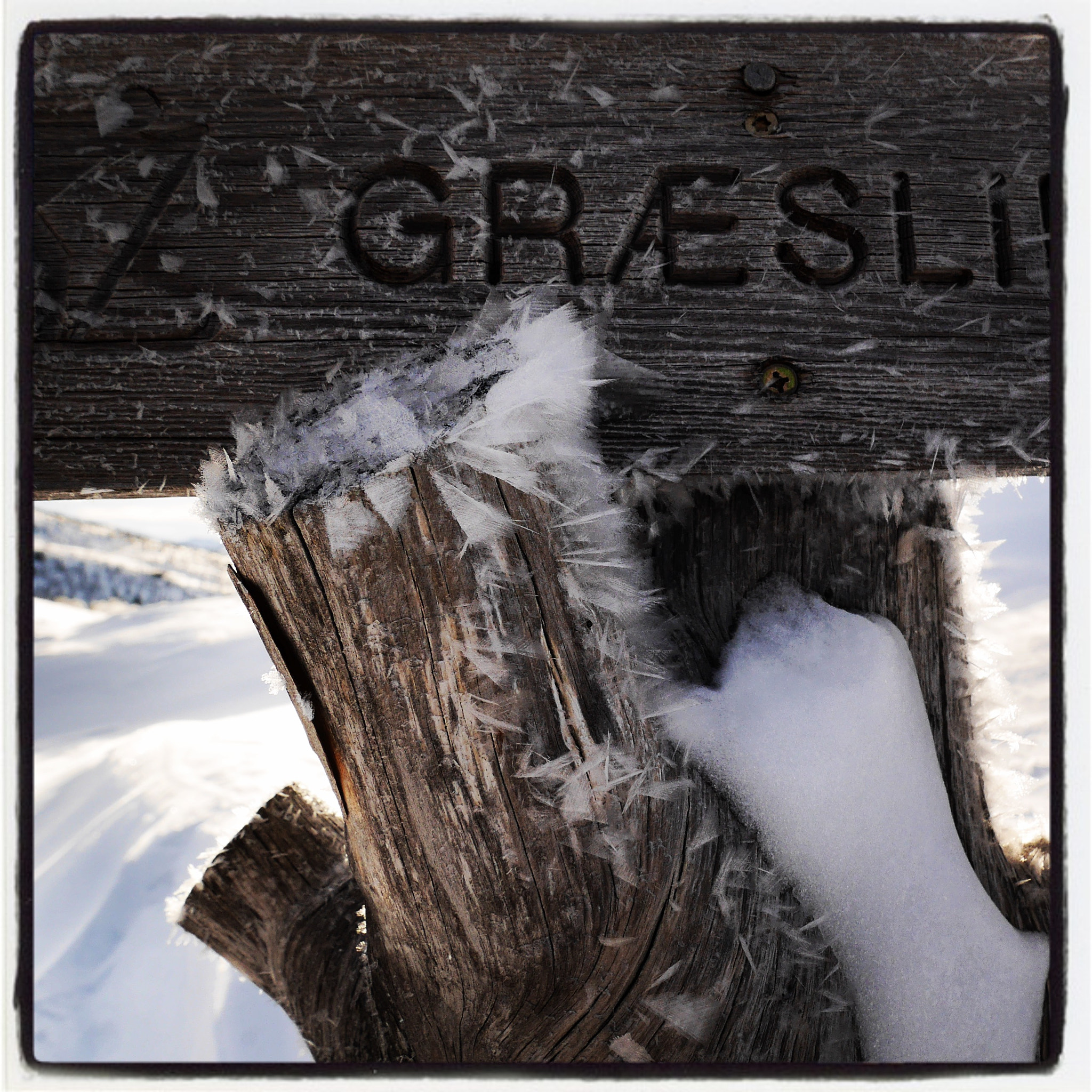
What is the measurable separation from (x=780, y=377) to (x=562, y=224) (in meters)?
0.43

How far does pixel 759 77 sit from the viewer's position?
1172mm

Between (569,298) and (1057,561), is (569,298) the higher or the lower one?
the higher one

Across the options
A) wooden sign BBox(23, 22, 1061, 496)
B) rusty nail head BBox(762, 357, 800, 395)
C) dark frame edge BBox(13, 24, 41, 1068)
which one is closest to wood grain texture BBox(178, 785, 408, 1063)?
dark frame edge BBox(13, 24, 41, 1068)

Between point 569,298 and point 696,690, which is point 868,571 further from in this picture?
point 569,298

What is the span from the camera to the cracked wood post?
3.27 ft

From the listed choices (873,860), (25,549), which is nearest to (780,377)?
(873,860)

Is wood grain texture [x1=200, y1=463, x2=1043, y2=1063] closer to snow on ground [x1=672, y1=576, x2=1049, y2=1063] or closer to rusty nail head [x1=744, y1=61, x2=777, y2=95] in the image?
snow on ground [x1=672, y1=576, x2=1049, y2=1063]

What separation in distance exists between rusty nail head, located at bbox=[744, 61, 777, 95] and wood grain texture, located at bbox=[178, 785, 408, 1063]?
1.74 metres

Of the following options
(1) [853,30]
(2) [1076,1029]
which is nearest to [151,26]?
(1) [853,30]

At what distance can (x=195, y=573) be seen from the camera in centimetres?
376

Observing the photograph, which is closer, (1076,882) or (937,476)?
(1076,882)

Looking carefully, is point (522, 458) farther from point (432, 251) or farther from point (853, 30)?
point (853, 30)

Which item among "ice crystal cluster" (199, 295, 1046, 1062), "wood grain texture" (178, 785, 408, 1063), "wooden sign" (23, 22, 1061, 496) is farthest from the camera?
"wood grain texture" (178, 785, 408, 1063)

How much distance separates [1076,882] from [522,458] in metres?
1.03
